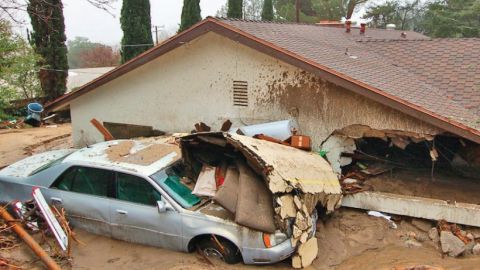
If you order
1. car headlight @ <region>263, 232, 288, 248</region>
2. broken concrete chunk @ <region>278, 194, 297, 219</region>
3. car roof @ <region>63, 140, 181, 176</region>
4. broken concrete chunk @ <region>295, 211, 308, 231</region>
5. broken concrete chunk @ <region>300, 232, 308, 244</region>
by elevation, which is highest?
car roof @ <region>63, 140, 181, 176</region>

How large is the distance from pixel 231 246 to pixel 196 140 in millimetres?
1895

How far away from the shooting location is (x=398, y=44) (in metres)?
12.2

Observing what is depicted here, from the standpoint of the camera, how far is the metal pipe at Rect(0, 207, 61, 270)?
5.75 m

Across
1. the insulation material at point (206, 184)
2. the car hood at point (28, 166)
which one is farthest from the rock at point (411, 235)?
the car hood at point (28, 166)

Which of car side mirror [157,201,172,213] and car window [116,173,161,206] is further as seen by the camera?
car window [116,173,161,206]

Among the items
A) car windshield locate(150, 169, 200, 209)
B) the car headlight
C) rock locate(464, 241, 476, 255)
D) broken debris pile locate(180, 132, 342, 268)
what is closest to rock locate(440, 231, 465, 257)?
rock locate(464, 241, 476, 255)

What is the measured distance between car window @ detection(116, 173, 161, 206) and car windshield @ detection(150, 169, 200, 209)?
17cm

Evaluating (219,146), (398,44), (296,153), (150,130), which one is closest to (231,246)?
(219,146)

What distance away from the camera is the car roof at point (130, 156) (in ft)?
21.8

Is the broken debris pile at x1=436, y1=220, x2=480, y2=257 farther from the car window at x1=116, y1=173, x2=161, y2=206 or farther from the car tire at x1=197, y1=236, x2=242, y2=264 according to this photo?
the car window at x1=116, y1=173, x2=161, y2=206

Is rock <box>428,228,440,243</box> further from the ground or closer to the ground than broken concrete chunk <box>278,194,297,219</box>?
closer to the ground

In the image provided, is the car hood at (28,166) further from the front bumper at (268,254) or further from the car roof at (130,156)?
the front bumper at (268,254)

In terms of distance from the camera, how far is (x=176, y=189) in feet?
21.3

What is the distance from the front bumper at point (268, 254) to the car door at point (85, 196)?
232cm
